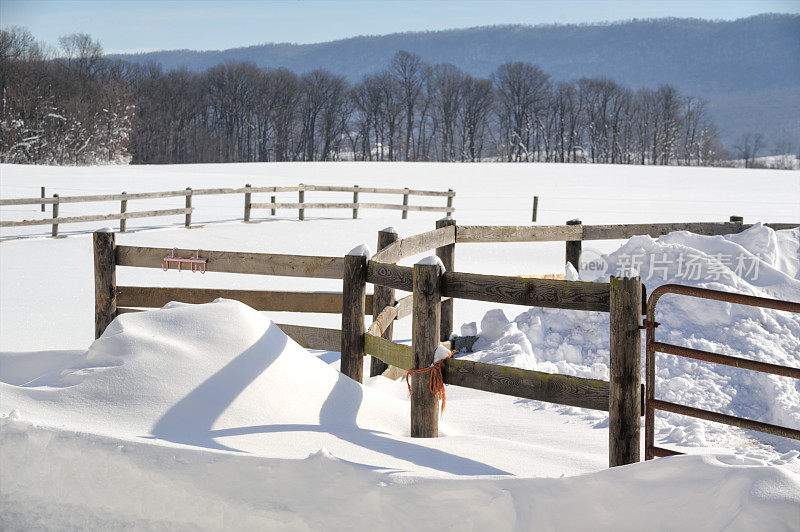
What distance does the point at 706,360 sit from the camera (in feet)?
12.1

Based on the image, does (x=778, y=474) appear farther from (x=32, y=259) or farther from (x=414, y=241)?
(x=32, y=259)

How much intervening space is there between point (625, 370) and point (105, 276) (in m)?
4.28

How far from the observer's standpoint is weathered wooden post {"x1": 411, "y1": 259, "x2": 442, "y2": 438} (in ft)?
15.1

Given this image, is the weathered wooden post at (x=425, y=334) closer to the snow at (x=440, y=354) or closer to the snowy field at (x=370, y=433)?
the snow at (x=440, y=354)

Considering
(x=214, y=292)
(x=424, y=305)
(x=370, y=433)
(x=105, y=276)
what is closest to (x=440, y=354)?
(x=424, y=305)

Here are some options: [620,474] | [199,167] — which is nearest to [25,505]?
[620,474]

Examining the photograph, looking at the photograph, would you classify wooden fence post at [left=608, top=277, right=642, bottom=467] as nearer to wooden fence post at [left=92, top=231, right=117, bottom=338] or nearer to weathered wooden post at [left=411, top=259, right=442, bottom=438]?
weathered wooden post at [left=411, top=259, right=442, bottom=438]

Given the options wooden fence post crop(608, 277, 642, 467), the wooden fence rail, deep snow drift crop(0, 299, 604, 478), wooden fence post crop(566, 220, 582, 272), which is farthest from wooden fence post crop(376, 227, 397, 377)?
wooden fence post crop(608, 277, 642, 467)

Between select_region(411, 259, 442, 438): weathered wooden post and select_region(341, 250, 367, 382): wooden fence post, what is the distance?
778mm

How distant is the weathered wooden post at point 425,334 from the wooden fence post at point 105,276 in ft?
9.55

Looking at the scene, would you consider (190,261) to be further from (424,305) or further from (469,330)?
(469,330)

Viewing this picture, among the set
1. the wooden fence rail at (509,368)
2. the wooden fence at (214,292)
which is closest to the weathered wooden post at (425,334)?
the wooden fence rail at (509,368)

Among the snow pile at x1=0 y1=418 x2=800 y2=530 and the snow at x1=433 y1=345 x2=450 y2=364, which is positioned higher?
the snow at x1=433 y1=345 x2=450 y2=364

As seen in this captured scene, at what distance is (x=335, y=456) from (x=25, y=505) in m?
1.41
